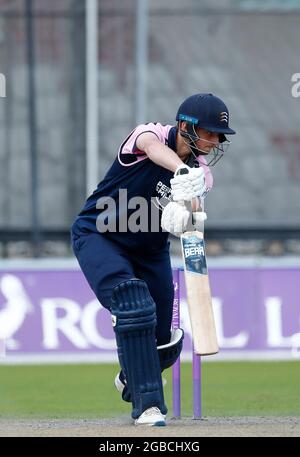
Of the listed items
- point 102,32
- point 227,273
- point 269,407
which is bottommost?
point 269,407

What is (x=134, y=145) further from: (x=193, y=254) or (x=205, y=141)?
(x=193, y=254)

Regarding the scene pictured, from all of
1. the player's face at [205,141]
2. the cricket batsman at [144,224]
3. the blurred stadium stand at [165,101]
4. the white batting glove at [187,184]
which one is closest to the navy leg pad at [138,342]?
the cricket batsman at [144,224]

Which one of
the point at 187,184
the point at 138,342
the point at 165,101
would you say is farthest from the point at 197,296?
the point at 165,101

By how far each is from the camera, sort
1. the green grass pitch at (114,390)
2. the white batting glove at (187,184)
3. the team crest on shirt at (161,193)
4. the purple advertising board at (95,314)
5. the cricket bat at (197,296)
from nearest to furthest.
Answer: the white batting glove at (187,184) → the cricket bat at (197,296) → the team crest on shirt at (161,193) → the green grass pitch at (114,390) → the purple advertising board at (95,314)

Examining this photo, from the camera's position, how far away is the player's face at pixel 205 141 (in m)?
5.99

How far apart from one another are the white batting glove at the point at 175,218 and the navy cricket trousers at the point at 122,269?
0.38m

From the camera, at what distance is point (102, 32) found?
11461mm

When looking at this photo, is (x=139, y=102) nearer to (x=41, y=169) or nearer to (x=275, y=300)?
(x=41, y=169)

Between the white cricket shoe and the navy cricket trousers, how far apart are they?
52cm

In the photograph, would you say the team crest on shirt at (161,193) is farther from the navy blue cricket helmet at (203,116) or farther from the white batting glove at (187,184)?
the white batting glove at (187,184)

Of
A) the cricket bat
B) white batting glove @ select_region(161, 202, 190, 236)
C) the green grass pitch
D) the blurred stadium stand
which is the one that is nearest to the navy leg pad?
the cricket bat

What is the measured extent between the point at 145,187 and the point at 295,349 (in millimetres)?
4196

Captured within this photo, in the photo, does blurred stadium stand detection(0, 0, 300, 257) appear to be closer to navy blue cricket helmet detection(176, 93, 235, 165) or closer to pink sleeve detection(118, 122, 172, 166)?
pink sleeve detection(118, 122, 172, 166)

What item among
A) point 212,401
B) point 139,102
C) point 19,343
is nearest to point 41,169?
point 139,102
